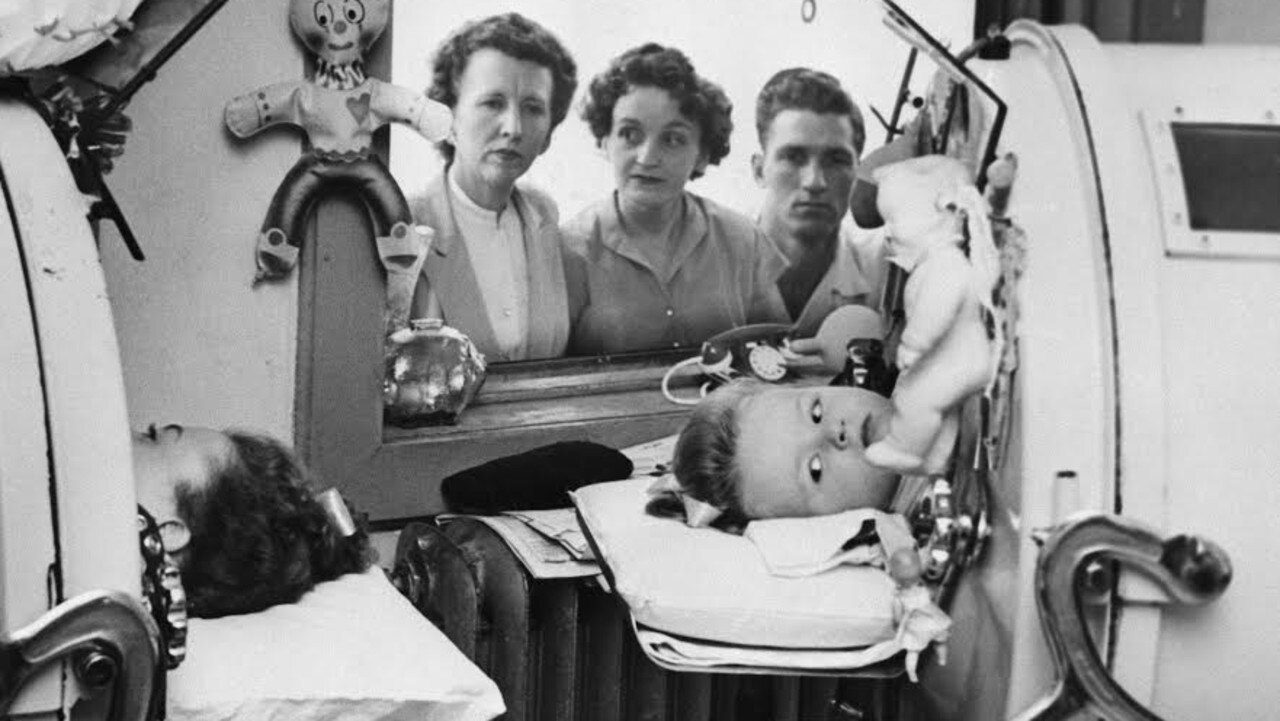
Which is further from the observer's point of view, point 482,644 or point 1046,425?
point 482,644

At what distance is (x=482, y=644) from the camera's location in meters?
2.41

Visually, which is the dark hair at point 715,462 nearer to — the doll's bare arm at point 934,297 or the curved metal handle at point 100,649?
the doll's bare arm at point 934,297

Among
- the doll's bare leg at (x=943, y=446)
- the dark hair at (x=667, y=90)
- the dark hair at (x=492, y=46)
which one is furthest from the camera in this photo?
the dark hair at (x=667, y=90)

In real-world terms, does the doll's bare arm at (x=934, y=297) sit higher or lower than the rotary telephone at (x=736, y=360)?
higher

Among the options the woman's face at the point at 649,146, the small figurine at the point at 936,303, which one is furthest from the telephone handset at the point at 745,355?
the small figurine at the point at 936,303

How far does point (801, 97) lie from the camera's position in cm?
308

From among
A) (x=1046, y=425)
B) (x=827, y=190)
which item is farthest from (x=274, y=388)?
(x=1046, y=425)

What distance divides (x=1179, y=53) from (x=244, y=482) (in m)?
1.11

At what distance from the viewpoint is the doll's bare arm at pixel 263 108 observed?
2482mm

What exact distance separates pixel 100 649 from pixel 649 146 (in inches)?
62.4

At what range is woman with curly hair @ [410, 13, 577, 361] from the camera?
8.97 ft

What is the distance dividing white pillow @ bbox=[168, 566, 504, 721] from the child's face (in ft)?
1.56

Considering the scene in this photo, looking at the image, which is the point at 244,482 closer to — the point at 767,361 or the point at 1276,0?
the point at 767,361

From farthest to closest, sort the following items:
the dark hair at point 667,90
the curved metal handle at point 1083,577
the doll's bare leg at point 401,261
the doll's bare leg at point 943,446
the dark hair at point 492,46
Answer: the dark hair at point 667,90, the dark hair at point 492,46, the doll's bare leg at point 401,261, the doll's bare leg at point 943,446, the curved metal handle at point 1083,577
